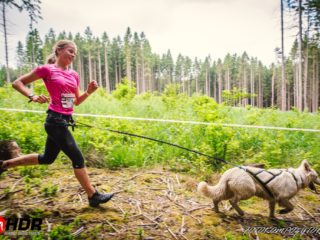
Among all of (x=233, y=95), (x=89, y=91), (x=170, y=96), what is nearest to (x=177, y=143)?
(x=233, y=95)

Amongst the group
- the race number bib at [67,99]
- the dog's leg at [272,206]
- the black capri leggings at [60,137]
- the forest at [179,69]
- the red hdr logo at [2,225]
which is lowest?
the dog's leg at [272,206]

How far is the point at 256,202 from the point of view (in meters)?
4.04

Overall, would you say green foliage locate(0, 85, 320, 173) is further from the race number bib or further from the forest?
the forest

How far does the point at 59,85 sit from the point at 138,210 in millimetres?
1899

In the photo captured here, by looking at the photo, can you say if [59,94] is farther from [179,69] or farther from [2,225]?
[179,69]

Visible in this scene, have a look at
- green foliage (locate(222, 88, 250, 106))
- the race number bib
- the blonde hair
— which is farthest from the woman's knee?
green foliage (locate(222, 88, 250, 106))

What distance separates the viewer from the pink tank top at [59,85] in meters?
2.81

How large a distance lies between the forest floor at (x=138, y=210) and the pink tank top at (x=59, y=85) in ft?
4.27

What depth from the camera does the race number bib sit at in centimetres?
291

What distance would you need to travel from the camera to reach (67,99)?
2951mm

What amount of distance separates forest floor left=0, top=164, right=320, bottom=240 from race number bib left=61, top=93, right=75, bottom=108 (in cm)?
134

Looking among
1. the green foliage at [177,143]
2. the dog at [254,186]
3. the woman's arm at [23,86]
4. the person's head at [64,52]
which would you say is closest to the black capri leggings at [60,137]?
the woman's arm at [23,86]

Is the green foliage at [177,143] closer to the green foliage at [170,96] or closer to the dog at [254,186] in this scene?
the dog at [254,186]

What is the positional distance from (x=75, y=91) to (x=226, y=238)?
2506 mm
